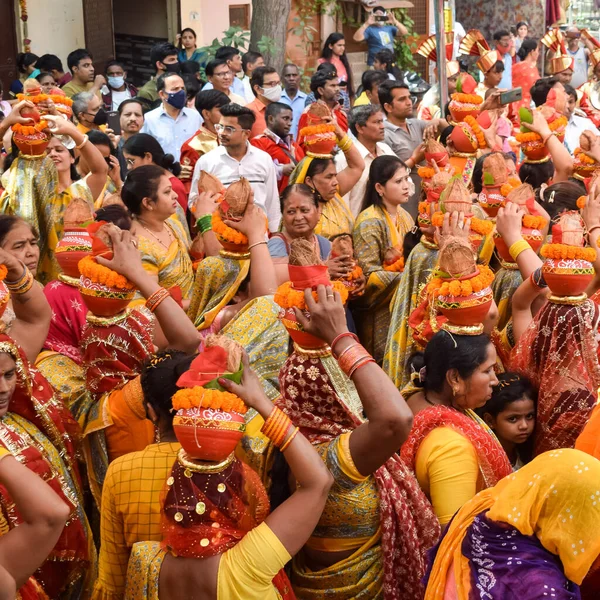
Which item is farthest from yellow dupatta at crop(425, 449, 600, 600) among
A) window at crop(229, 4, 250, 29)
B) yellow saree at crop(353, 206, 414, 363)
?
window at crop(229, 4, 250, 29)

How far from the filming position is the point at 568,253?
13.1ft

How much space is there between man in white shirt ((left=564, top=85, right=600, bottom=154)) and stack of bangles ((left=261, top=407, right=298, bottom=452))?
25.2 feet

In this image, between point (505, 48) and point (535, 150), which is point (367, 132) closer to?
point (535, 150)

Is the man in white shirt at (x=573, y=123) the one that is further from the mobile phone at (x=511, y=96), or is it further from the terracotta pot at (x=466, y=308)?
the terracotta pot at (x=466, y=308)

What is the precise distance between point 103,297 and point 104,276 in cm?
10

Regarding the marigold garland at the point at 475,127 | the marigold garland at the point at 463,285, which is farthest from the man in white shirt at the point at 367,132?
the marigold garland at the point at 463,285

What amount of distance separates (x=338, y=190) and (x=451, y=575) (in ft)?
14.0

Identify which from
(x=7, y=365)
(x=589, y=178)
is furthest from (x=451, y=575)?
(x=589, y=178)

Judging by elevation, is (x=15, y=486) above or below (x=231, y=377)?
below

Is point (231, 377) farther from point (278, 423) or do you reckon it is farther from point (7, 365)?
point (7, 365)

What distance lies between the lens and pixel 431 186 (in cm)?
556

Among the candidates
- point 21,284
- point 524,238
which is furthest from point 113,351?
point 524,238

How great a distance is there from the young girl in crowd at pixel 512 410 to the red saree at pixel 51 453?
1.62 metres

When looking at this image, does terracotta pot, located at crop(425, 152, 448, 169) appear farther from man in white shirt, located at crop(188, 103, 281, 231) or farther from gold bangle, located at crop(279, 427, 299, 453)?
gold bangle, located at crop(279, 427, 299, 453)
